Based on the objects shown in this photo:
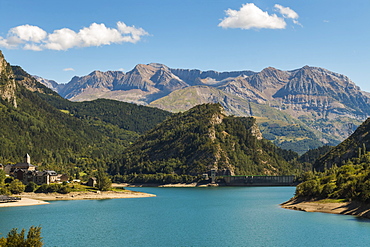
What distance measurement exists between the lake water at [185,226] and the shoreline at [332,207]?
12.1 ft

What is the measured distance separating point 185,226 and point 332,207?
139ft

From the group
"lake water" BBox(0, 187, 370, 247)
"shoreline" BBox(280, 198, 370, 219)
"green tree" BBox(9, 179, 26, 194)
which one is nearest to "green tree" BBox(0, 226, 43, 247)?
"lake water" BBox(0, 187, 370, 247)

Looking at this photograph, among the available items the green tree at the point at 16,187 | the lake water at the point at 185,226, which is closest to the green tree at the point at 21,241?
the lake water at the point at 185,226

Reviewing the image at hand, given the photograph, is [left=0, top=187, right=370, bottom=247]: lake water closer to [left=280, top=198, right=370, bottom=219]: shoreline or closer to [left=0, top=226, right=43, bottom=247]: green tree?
[left=280, top=198, right=370, bottom=219]: shoreline

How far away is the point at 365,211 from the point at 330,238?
29.2 m

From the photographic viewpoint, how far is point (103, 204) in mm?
185125

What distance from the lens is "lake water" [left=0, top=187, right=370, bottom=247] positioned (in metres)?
103

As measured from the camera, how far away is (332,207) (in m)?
140

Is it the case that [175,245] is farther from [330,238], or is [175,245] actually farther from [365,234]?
[365,234]

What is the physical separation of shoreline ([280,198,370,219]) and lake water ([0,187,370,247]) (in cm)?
369

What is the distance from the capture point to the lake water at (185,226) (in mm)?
103062

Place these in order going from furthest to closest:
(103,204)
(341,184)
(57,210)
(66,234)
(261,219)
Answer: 1. (103,204)
2. (57,210)
3. (341,184)
4. (261,219)
5. (66,234)

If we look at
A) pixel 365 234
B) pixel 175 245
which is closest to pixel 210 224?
pixel 175 245

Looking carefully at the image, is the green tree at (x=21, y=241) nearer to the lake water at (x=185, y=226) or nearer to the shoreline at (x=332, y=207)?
the lake water at (x=185, y=226)
